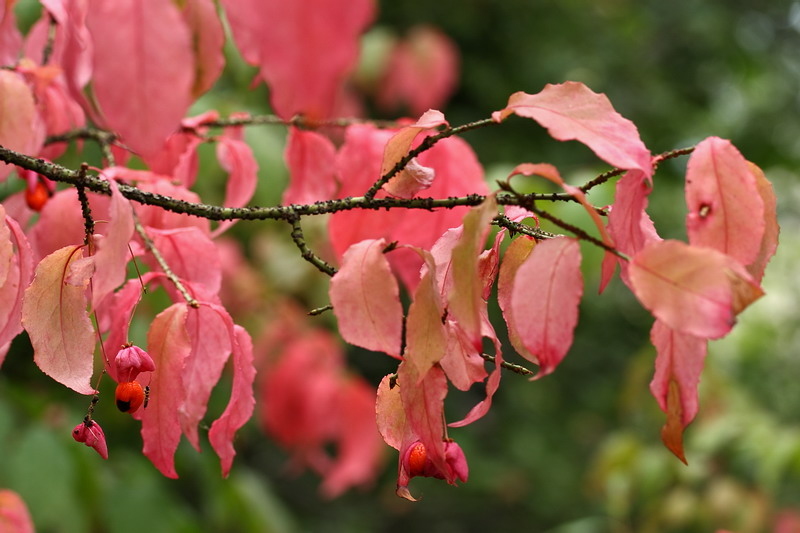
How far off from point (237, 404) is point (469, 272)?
0.68 ft

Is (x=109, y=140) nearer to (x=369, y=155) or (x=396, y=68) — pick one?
(x=369, y=155)

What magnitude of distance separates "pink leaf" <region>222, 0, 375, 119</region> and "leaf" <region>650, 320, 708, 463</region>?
348mm

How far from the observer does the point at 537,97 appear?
18.8 inches

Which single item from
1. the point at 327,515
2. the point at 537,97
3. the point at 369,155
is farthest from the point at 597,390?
the point at 537,97

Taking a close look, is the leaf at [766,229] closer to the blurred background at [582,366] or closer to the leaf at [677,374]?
the leaf at [677,374]

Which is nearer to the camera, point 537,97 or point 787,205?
point 537,97

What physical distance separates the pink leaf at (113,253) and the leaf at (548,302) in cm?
20

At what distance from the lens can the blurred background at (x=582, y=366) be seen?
1883 mm

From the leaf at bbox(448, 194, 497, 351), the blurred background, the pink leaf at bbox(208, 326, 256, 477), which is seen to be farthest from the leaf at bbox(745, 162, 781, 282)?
the blurred background

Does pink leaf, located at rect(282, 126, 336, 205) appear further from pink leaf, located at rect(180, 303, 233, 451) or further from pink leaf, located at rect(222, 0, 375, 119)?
pink leaf, located at rect(180, 303, 233, 451)

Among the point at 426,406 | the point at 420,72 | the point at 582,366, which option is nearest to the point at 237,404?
the point at 426,406

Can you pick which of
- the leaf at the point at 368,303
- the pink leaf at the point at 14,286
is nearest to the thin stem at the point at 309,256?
the leaf at the point at 368,303

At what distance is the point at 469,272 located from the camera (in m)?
0.42

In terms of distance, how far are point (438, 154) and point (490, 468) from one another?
2.14 meters
